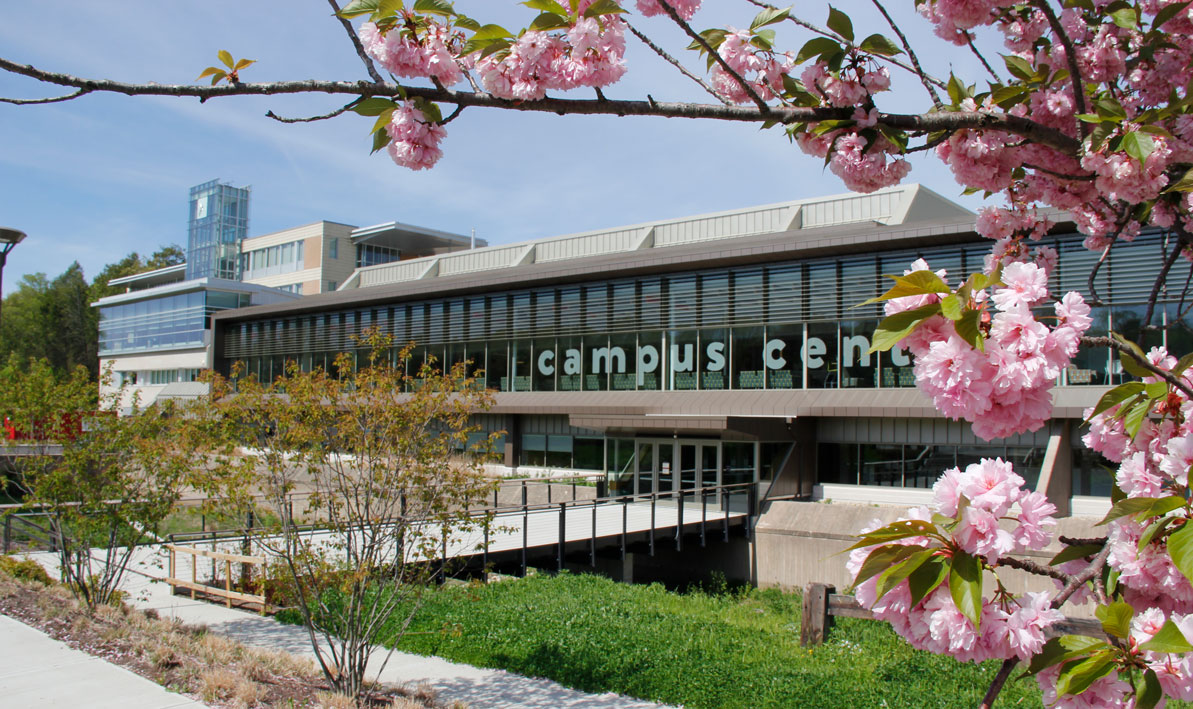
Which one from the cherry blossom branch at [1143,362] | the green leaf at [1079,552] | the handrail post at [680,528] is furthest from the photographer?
the handrail post at [680,528]

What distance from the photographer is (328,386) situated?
10391mm

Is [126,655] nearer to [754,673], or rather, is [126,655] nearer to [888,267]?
[754,673]

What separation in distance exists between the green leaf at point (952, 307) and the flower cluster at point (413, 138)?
2.34 m

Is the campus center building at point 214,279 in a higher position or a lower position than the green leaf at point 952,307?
higher

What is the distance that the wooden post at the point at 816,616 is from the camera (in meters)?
12.7

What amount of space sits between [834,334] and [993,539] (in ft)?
75.6

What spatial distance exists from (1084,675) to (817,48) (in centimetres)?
256

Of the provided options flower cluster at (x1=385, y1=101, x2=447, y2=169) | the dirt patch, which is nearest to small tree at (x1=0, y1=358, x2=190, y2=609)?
the dirt patch

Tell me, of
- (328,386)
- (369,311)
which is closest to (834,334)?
(328,386)

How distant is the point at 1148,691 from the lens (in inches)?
89.0

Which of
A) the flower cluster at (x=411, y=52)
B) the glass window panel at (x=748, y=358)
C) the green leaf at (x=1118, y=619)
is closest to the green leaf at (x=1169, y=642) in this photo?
the green leaf at (x=1118, y=619)

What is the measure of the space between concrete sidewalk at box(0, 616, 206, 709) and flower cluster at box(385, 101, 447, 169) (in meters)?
7.47

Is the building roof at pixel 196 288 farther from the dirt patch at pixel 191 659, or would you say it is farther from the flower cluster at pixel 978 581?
the flower cluster at pixel 978 581

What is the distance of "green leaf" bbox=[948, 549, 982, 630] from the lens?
2.10 m
